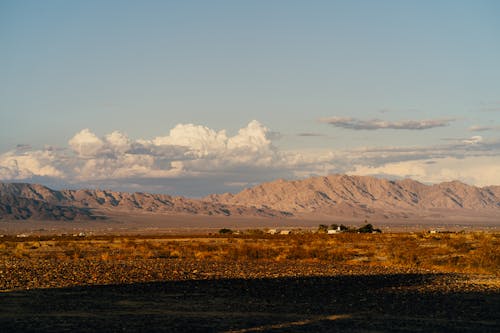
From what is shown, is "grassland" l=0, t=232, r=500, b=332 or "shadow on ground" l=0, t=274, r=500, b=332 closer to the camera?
"shadow on ground" l=0, t=274, r=500, b=332

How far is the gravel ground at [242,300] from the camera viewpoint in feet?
56.5

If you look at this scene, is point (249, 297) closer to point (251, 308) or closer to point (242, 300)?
point (242, 300)

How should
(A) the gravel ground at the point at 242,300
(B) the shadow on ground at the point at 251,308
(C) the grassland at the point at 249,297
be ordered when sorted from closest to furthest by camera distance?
(B) the shadow on ground at the point at 251,308 < (A) the gravel ground at the point at 242,300 < (C) the grassland at the point at 249,297

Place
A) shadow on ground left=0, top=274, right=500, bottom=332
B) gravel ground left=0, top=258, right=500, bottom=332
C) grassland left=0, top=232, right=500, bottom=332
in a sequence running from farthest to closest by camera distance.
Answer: grassland left=0, top=232, right=500, bottom=332, gravel ground left=0, top=258, right=500, bottom=332, shadow on ground left=0, top=274, right=500, bottom=332

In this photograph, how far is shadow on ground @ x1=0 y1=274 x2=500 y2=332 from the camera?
1700 cm

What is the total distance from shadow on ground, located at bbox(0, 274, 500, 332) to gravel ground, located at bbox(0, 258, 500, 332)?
26mm

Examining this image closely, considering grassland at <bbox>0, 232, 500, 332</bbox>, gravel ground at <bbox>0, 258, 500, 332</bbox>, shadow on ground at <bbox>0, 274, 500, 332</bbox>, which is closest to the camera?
shadow on ground at <bbox>0, 274, 500, 332</bbox>

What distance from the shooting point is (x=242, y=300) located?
22031 mm

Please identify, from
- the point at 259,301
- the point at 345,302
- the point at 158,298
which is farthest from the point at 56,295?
the point at 345,302

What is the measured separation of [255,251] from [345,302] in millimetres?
23993

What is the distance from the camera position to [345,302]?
2159 centimetres

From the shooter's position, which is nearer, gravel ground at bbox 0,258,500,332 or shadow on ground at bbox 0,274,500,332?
shadow on ground at bbox 0,274,500,332

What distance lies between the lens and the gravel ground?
17.2m

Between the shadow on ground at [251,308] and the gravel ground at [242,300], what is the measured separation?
1.0 inches
